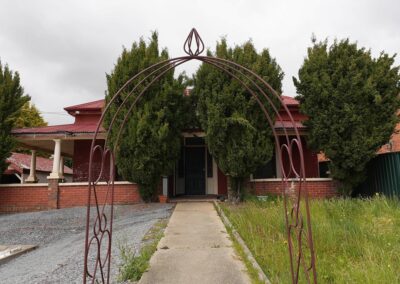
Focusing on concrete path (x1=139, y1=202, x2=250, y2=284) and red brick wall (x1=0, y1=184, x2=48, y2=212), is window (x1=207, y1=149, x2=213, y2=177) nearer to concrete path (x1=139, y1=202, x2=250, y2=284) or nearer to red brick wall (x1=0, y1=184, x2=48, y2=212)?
concrete path (x1=139, y1=202, x2=250, y2=284)

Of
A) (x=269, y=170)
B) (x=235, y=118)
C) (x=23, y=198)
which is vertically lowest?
(x=23, y=198)

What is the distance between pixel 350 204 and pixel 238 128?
4.16 m

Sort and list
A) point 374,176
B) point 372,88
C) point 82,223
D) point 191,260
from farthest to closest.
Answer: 1. point 374,176
2. point 372,88
3. point 82,223
4. point 191,260

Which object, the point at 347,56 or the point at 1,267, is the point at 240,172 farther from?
the point at 1,267

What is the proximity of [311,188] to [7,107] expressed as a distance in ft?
36.8

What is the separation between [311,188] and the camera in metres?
11.7

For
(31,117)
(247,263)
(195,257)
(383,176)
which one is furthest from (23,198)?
(31,117)

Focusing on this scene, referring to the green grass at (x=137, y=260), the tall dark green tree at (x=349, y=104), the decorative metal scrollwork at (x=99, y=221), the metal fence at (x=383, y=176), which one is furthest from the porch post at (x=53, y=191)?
the metal fence at (x=383, y=176)

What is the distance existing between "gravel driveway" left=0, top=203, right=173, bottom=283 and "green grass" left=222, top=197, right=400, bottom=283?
6.68 ft

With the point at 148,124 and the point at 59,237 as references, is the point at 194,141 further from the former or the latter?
the point at 59,237

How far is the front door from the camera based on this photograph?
1338cm

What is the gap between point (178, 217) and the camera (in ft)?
27.1

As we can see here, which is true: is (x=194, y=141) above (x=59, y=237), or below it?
above

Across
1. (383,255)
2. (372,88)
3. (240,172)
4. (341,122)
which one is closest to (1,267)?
(383,255)
